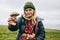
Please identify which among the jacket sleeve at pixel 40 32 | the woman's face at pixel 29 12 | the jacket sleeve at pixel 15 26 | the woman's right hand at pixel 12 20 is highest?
the woman's face at pixel 29 12

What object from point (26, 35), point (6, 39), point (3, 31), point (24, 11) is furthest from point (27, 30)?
point (3, 31)

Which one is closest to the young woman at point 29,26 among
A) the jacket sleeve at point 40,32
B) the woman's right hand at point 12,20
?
the jacket sleeve at point 40,32

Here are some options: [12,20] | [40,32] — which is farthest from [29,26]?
[12,20]

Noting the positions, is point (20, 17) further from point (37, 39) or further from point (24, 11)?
point (37, 39)

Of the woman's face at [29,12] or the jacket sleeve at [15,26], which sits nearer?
the jacket sleeve at [15,26]

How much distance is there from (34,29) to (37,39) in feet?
0.76

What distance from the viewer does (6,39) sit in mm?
9719

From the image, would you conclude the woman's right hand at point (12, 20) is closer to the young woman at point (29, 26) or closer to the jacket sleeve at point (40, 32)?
the young woman at point (29, 26)

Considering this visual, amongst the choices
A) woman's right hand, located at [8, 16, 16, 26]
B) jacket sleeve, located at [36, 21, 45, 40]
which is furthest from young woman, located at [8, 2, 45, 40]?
woman's right hand, located at [8, 16, 16, 26]

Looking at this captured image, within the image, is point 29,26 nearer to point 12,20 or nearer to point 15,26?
point 15,26

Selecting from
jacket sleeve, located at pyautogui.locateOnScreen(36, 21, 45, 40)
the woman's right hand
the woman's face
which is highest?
the woman's face

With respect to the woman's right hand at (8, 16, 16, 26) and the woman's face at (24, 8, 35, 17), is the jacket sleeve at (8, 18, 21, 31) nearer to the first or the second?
the woman's right hand at (8, 16, 16, 26)

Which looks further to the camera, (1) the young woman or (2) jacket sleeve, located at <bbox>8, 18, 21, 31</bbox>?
(1) the young woman

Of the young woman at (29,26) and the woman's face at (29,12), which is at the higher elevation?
the woman's face at (29,12)
